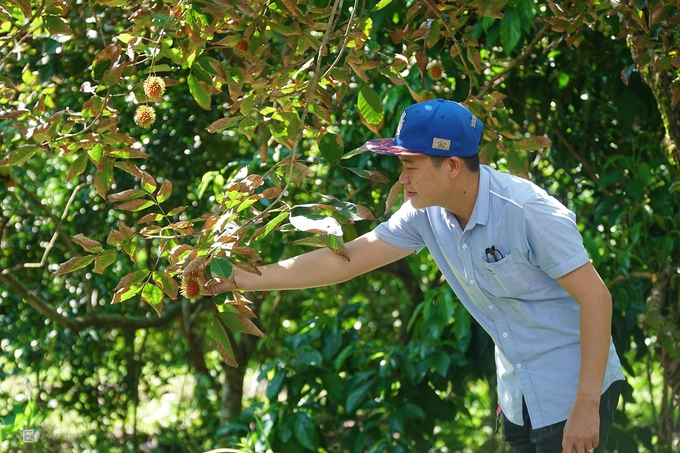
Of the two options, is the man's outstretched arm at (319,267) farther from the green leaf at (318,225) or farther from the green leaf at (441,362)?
the green leaf at (441,362)

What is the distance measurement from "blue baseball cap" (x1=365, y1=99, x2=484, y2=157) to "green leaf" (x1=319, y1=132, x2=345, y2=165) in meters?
0.09

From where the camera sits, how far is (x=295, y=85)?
2.11m

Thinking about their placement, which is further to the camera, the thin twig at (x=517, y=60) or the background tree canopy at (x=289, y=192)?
the thin twig at (x=517, y=60)

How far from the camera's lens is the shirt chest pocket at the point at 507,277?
1.86 m

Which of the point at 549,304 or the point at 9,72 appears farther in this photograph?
the point at 9,72

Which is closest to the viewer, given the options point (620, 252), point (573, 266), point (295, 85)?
point (573, 266)

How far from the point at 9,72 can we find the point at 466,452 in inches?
110

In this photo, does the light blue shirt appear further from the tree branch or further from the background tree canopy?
the tree branch

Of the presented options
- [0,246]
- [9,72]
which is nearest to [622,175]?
[9,72]

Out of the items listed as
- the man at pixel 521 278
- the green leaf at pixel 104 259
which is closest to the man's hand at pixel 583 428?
the man at pixel 521 278

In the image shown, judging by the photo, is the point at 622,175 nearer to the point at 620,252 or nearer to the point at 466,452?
the point at 620,252

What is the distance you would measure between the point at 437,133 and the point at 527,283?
390mm

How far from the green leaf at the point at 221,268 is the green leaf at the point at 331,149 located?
1.62 ft

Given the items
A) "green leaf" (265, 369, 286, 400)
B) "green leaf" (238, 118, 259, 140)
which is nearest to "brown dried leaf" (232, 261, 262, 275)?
"green leaf" (238, 118, 259, 140)
